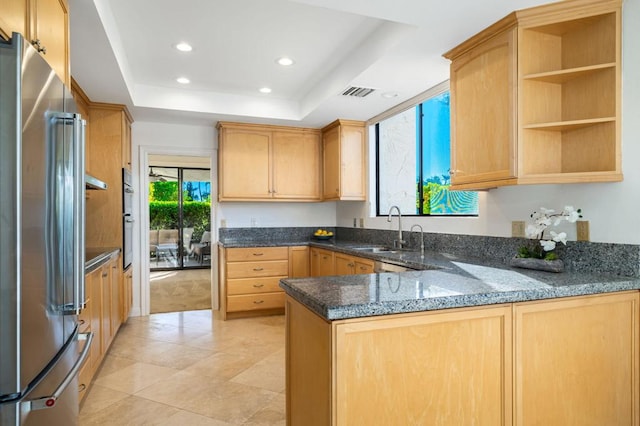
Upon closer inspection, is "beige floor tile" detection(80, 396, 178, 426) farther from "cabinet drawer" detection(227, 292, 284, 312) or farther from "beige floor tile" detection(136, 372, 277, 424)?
"cabinet drawer" detection(227, 292, 284, 312)

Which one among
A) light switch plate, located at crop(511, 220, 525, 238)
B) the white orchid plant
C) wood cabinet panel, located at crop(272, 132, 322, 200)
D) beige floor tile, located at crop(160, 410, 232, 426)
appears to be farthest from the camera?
wood cabinet panel, located at crop(272, 132, 322, 200)

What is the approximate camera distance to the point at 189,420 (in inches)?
90.0

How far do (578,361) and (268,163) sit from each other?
3.89 m

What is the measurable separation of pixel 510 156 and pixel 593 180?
409 mm

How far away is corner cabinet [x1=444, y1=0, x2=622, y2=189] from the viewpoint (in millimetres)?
1960

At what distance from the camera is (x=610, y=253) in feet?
6.37

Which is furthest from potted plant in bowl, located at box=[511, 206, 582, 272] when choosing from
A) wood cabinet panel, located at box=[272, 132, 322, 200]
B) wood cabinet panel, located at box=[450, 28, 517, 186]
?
wood cabinet panel, located at box=[272, 132, 322, 200]

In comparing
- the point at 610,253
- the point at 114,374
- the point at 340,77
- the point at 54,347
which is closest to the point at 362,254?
the point at 340,77

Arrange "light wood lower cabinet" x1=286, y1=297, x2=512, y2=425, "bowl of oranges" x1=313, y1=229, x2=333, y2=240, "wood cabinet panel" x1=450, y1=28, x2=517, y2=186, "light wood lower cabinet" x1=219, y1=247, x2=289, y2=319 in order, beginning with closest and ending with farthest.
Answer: "light wood lower cabinet" x1=286, y1=297, x2=512, y2=425, "wood cabinet panel" x1=450, y1=28, x2=517, y2=186, "light wood lower cabinet" x1=219, y1=247, x2=289, y2=319, "bowl of oranges" x1=313, y1=229, x2=333, y2=240

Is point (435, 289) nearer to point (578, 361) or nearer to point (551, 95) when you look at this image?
point (578, 361)

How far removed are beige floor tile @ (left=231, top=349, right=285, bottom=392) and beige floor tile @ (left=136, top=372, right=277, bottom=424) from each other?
2.6 inches

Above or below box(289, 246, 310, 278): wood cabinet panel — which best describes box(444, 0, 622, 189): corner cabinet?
above

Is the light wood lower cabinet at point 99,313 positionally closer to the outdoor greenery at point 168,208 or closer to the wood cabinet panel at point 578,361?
the wood cabinet panel at point 578,361

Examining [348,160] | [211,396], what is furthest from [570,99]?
[211,396]
